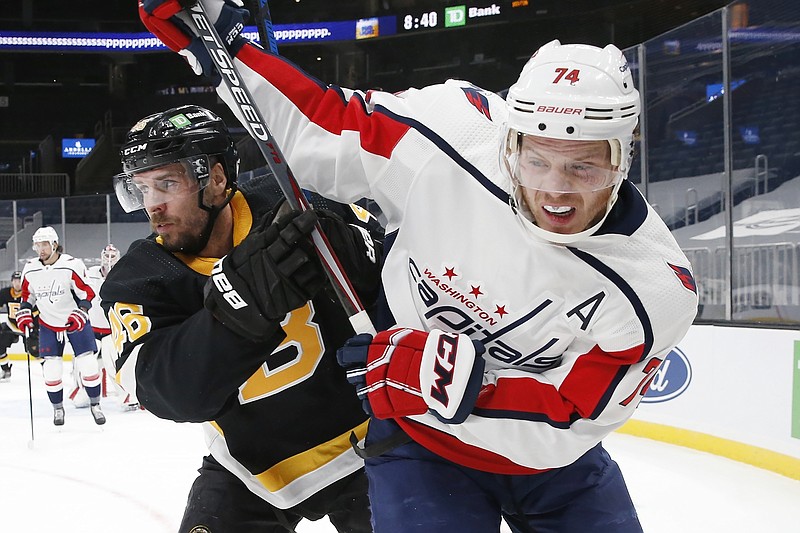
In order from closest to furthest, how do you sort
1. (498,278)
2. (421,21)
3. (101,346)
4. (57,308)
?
(498,278), (57,308), (101,346), (421,21)

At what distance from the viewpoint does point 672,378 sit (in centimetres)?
454

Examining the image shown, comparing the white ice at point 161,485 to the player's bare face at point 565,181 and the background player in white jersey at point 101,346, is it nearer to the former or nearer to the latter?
the background player in white jersey at point 101,346

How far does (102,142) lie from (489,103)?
52.8ft

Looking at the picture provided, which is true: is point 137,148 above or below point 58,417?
above

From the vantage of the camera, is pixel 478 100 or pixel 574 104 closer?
pixel 574 104

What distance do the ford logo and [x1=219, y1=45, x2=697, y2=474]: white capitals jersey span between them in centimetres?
321

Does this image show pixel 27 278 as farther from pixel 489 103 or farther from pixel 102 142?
pixel 102 142

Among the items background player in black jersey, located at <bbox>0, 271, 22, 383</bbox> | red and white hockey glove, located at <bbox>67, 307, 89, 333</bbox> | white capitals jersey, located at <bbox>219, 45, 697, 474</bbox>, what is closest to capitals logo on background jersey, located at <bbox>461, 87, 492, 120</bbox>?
white capitals jersey, located at <bbox>219, 45, 697, 474</bbox>

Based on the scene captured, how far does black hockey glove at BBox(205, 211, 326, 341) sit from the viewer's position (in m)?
1.41

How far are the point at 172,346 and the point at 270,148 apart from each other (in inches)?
16.9

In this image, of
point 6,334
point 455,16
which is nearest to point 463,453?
point 6,334

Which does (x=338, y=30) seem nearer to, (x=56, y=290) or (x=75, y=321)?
(x=56, y=290)

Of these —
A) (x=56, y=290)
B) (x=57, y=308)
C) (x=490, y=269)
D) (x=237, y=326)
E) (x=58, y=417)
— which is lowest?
(x=58, y=417)

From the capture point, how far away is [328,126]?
1.49 meters
